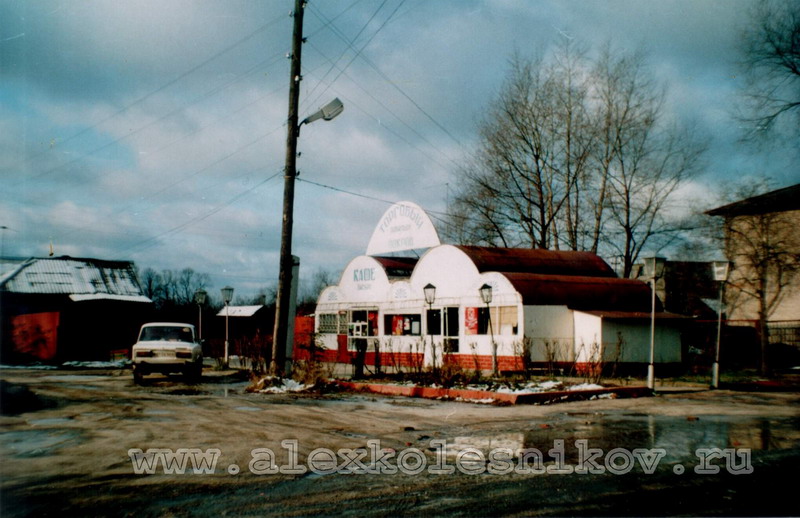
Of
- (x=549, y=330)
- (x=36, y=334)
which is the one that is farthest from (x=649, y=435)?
(x=36, y=334)

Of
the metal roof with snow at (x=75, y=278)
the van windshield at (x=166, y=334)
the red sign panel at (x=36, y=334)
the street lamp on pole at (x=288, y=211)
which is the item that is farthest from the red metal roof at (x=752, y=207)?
the red sign panel at (x=36, y=334)

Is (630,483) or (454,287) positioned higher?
(454,287)

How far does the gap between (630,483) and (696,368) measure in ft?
63.8

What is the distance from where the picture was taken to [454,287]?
25.9m

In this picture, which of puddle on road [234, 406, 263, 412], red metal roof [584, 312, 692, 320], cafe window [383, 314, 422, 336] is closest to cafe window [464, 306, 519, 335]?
red metal roof [584, 312, 692, 320]

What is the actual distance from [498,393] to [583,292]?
11.1 metres

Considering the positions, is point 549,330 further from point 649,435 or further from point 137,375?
point 137,375

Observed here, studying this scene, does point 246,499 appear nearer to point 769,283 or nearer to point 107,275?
point 769,283

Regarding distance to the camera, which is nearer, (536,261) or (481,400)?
(481,400)

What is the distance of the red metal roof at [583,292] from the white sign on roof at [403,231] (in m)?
4.69

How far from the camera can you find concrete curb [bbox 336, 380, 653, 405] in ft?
46.7

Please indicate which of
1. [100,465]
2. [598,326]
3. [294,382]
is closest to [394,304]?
[598,326]

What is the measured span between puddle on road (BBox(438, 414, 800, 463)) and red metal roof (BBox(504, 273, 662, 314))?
11.7 metres

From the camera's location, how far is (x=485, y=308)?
24.2m
